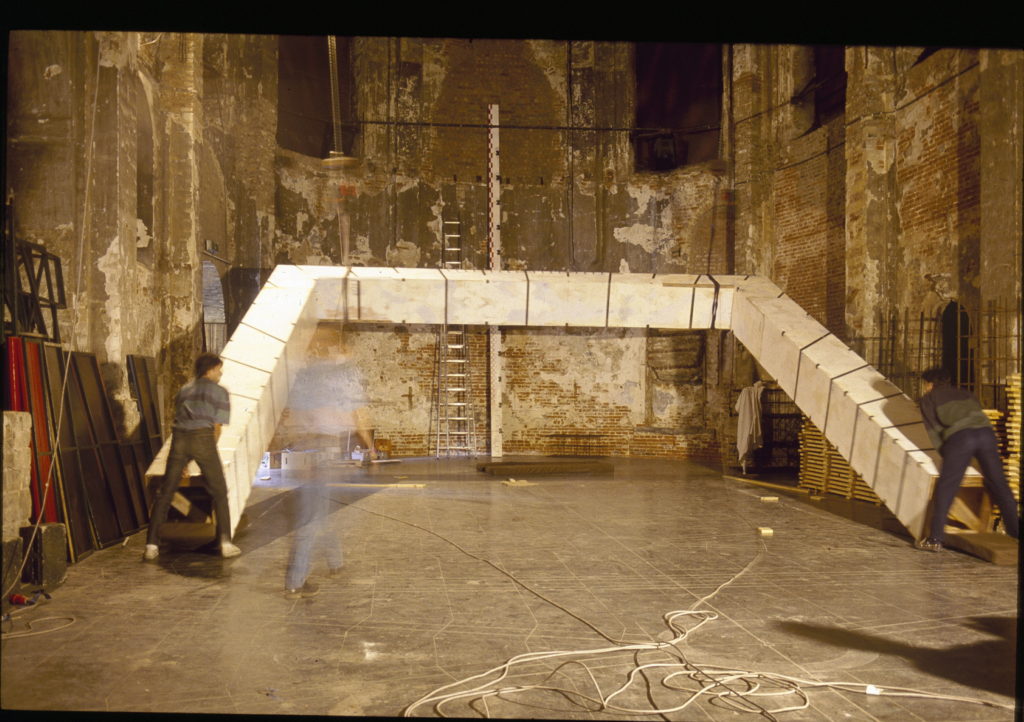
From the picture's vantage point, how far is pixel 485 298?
311 inches

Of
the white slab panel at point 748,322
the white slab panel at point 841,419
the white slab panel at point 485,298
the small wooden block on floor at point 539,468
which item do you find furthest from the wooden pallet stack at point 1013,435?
the small wooden block on floor at point 539,468

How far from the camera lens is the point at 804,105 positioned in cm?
1201

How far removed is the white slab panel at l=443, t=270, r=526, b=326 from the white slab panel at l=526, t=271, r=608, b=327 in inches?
5.3

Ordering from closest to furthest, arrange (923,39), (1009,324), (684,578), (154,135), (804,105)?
(923,39) < (684,578) < (1009,324) < (154,135) < (804,105)

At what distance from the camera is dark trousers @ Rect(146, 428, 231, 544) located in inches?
203

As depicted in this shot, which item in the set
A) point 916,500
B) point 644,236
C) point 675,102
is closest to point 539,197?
point 644,236

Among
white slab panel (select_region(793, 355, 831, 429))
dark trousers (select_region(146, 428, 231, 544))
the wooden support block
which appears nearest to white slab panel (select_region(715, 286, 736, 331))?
white slab panel (select_region(793, 355, 831, 429))

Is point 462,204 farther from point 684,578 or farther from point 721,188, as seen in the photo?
point 684,578

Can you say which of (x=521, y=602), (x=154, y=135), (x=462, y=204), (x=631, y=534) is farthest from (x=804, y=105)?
(x=521, y=602)

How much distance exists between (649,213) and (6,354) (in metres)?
10.8

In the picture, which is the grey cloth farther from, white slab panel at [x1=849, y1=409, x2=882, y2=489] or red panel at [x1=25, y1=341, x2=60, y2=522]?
red panel at [x1=25, y1=341, x2=60, y2=522]

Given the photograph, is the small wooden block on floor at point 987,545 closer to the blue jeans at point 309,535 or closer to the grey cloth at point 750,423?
the grey cloth at point 750,423

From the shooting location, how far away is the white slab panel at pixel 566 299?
7926 mm

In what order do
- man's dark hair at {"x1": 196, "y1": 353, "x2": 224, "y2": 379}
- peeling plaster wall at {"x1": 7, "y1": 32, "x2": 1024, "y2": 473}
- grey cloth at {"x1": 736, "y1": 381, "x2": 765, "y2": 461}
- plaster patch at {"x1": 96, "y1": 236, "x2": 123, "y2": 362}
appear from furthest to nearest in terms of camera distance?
grey cloth at {"x1": 736, "y1": 381, "x2": 765, "y2": 461}
peeling plaster wall at {"x1": 7, "y1": 32, "x2": 1024, "y2": 473}
plaster patch at {"x1": 96, "y1": 236, "x2": 123, "y2": 362}
man's dark hair at {"x1": 196, "y1": 353, "x2": 224, "y2": 379}
